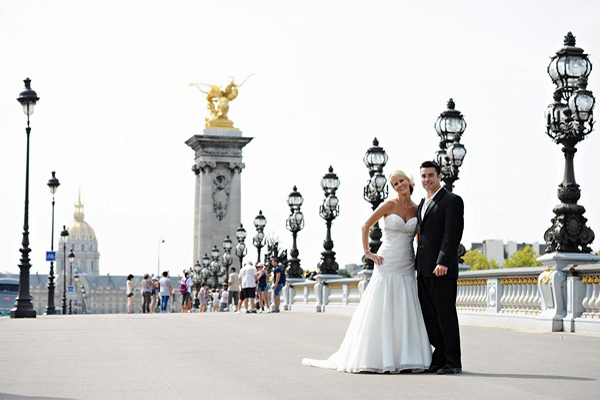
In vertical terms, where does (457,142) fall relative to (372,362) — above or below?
above

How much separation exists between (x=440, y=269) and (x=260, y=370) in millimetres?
2337

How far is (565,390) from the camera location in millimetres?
10781

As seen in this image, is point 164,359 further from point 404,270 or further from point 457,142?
point 457,142

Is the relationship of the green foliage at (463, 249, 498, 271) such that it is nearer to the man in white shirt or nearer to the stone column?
the stone column

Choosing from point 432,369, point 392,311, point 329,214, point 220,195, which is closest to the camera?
point 432,369

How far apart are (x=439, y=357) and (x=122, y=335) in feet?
33.2

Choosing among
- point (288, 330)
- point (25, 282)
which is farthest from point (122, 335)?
point (25, 282)

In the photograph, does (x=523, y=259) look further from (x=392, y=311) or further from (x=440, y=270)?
(x=440, y=270)

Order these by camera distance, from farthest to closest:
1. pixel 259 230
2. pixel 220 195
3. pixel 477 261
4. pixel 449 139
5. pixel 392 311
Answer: pixel 477 261 < pixel 220 195 < pixel 259 230 < pixel 449 139 < pixel 392 311

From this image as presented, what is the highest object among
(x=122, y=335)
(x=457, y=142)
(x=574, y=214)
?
(x=457, y=142)

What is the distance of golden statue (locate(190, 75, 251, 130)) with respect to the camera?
114750 millimetres

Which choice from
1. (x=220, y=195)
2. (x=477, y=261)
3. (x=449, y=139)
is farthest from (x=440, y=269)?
(x=477, y=261)

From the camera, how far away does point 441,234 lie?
12844 mm

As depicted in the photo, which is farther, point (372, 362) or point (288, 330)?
point (288, 330)
